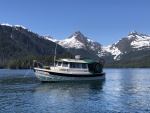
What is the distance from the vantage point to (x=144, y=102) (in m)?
43.5

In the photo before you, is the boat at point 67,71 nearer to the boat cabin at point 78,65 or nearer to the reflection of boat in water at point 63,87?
the boat cabin at point 78,65

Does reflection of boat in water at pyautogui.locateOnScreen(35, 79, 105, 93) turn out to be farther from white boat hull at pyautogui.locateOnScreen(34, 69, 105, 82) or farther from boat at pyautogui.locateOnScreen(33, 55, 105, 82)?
boat at pyautogui.locateOnScreen(33, 55, 105, 82)

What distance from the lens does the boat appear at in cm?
7781

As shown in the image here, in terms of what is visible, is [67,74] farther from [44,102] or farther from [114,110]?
[114,110]

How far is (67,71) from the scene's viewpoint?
80500 mm

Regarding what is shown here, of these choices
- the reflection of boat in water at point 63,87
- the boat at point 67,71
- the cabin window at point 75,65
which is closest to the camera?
the reflection of boat in water at point 63,87

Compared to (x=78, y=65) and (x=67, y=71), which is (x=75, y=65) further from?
(x=67, y=71)

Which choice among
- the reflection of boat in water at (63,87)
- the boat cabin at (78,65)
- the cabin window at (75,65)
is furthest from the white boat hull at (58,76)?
the cabin window at (75,65)

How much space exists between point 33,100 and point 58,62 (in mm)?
36227

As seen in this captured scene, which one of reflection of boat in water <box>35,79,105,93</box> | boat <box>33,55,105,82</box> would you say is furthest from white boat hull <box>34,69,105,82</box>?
reflection of boat in water <box>35,79,105,93</box>

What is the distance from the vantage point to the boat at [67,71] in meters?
77.8

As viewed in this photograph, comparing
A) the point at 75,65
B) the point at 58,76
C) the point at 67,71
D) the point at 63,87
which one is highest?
the point at 75,65

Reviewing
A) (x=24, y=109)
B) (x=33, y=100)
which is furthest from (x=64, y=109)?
(x=33, y=100)

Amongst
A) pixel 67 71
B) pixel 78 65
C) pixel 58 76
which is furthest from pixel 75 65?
pixel 58 76
